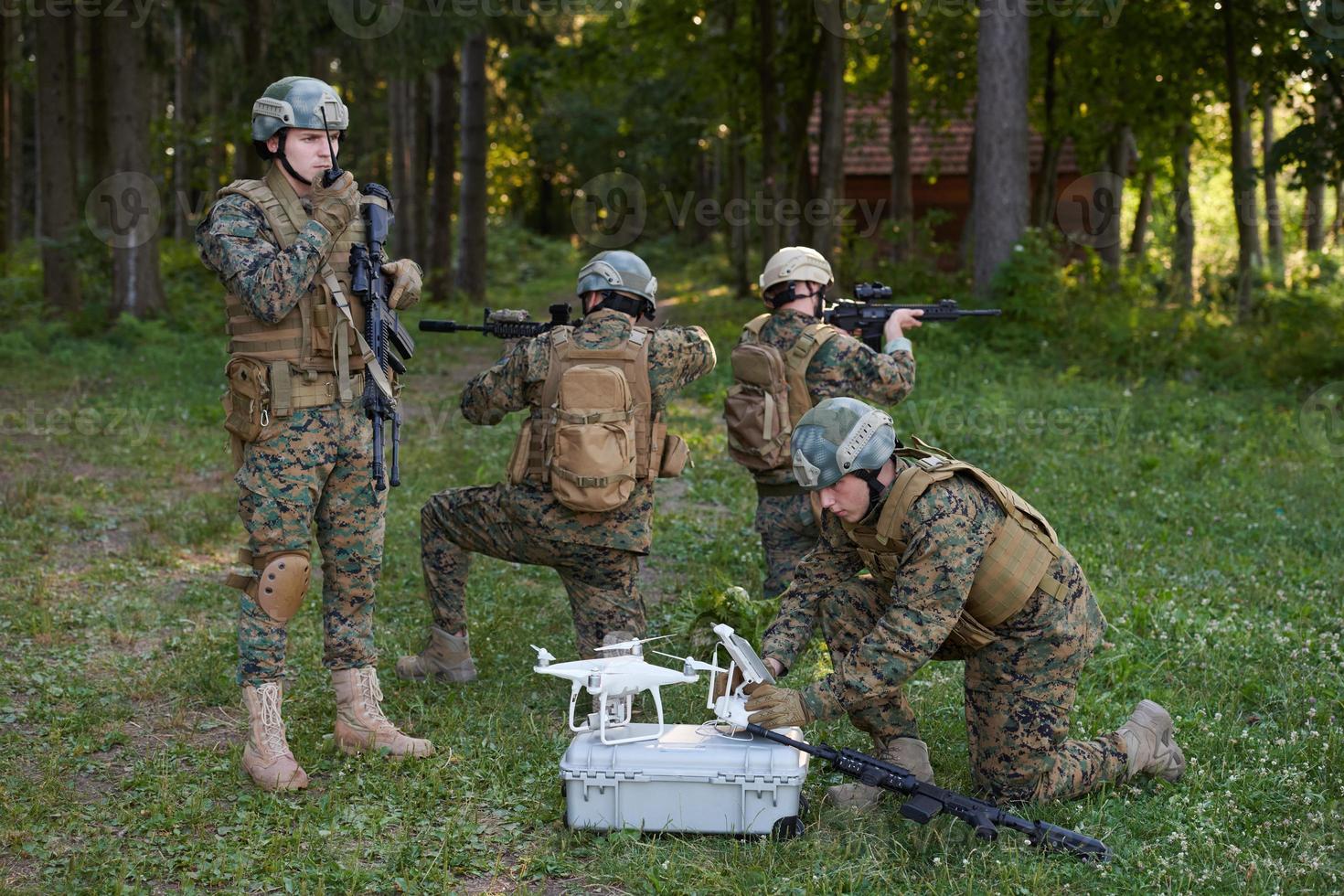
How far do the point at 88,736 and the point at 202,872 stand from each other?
4.97 ft

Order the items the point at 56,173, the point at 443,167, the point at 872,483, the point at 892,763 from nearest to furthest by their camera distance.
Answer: the point at 872,483, the point at 892,763, the point at 56,173, the point at 443,167

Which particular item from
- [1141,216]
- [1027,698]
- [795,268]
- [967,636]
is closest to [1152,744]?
[1027,698]

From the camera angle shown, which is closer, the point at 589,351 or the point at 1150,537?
the point at 589,351

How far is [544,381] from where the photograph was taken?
19.5ft

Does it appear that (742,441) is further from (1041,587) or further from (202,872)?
(202,872)

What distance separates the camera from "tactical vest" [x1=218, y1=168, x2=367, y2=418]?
16.9 feet

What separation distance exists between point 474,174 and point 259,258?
18.5m

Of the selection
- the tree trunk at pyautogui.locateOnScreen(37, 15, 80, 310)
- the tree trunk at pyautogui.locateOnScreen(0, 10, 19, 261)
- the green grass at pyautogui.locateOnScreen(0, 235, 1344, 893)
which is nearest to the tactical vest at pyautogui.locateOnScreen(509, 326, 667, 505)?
the green grass at pyautogui.locateOnScreen(0, 235, 1344, 893)

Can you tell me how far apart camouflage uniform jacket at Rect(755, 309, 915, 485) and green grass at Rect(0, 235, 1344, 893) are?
1.22 meters

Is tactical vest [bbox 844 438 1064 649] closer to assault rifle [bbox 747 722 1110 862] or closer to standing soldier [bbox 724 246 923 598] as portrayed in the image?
assault rifle [bbox 747 722 1110 862]

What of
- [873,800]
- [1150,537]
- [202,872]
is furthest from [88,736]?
[1150,537]

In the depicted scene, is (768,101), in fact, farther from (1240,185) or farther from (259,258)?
(259,258)

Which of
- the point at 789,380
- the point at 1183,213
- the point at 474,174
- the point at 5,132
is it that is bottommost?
the point at 789,380

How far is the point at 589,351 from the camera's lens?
588cm
